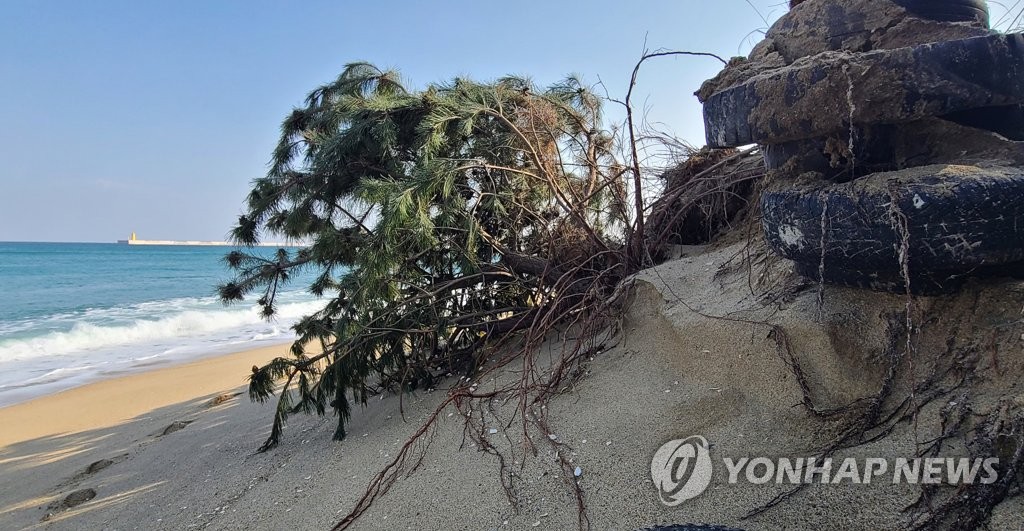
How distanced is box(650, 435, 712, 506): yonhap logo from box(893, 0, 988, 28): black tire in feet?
5.93

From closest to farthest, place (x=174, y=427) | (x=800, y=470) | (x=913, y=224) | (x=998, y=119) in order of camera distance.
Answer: (x=913, y=224), (x=800, y=470), (x=998, y=119), (x=174, y=427)

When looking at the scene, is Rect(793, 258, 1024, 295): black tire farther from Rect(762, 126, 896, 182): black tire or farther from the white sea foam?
the white sea foam

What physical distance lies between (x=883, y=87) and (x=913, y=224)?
482 millimetres

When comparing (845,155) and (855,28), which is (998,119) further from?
(855,28)

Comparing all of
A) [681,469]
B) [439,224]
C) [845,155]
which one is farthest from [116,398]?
[845,155]

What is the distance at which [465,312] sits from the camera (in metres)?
4.06

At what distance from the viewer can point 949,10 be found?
1951 millimetres

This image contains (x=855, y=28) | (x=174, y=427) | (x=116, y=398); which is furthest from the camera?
(x=116, y=398)

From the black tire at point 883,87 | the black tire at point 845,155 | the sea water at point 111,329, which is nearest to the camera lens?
the black tire at point 883,87

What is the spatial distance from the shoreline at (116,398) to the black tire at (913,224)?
5557mm

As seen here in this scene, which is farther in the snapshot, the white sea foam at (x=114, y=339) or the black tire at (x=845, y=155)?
the white sea foam at (x=114, y=339)

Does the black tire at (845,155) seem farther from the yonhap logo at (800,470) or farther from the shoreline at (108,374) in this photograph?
the shoreline at (108,374)

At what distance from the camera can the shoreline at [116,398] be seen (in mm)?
6285

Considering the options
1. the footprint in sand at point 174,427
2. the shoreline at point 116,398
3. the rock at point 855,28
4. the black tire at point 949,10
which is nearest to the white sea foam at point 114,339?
the shoreline at point 116,398
